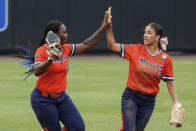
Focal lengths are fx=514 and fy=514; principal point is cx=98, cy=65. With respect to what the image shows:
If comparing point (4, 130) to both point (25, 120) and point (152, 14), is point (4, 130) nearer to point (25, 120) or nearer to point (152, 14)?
point (25, 120)

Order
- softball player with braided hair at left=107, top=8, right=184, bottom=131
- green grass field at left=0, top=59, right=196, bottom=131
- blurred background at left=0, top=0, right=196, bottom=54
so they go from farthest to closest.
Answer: blurred background at left=0, top=0, right=196, bottom=54
green grass field at left=0, top=59, right=196, bottom=131
softball player with braided hair at left=107, top=8, right=184, bottom=131

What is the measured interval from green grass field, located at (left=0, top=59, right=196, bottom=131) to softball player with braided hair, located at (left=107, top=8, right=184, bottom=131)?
2009 mm

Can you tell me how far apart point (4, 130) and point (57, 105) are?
238 centimetres

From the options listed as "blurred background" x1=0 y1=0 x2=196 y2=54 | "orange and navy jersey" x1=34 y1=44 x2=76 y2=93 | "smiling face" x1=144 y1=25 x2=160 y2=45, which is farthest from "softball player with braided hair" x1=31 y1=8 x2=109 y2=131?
"blurred background" x1=0 y1=0 x2=196 y2=54

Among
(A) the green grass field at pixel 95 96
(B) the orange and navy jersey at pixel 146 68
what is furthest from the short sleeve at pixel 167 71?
(A) the green grass field at pixel 95 96

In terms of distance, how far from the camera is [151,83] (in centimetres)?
738

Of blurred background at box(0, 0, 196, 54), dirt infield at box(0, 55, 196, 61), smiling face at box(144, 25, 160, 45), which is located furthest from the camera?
blurred background at box(0, 0, 196, 54)

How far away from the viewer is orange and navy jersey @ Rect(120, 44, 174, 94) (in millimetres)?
7336

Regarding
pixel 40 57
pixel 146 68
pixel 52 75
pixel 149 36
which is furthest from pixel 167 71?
pixel 40 57

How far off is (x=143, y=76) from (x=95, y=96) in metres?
5.74

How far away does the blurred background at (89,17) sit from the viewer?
80.1 feet

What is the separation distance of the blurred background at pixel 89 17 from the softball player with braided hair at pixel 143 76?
17.1 m

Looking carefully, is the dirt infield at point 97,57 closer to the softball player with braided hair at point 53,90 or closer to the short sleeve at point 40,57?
the softball player with braided hair at point 53,90

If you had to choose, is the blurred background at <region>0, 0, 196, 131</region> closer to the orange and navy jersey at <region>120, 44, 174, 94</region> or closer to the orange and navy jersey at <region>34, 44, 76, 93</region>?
the orange and navy jersey at <region>120, 44, 174, 94</region>
